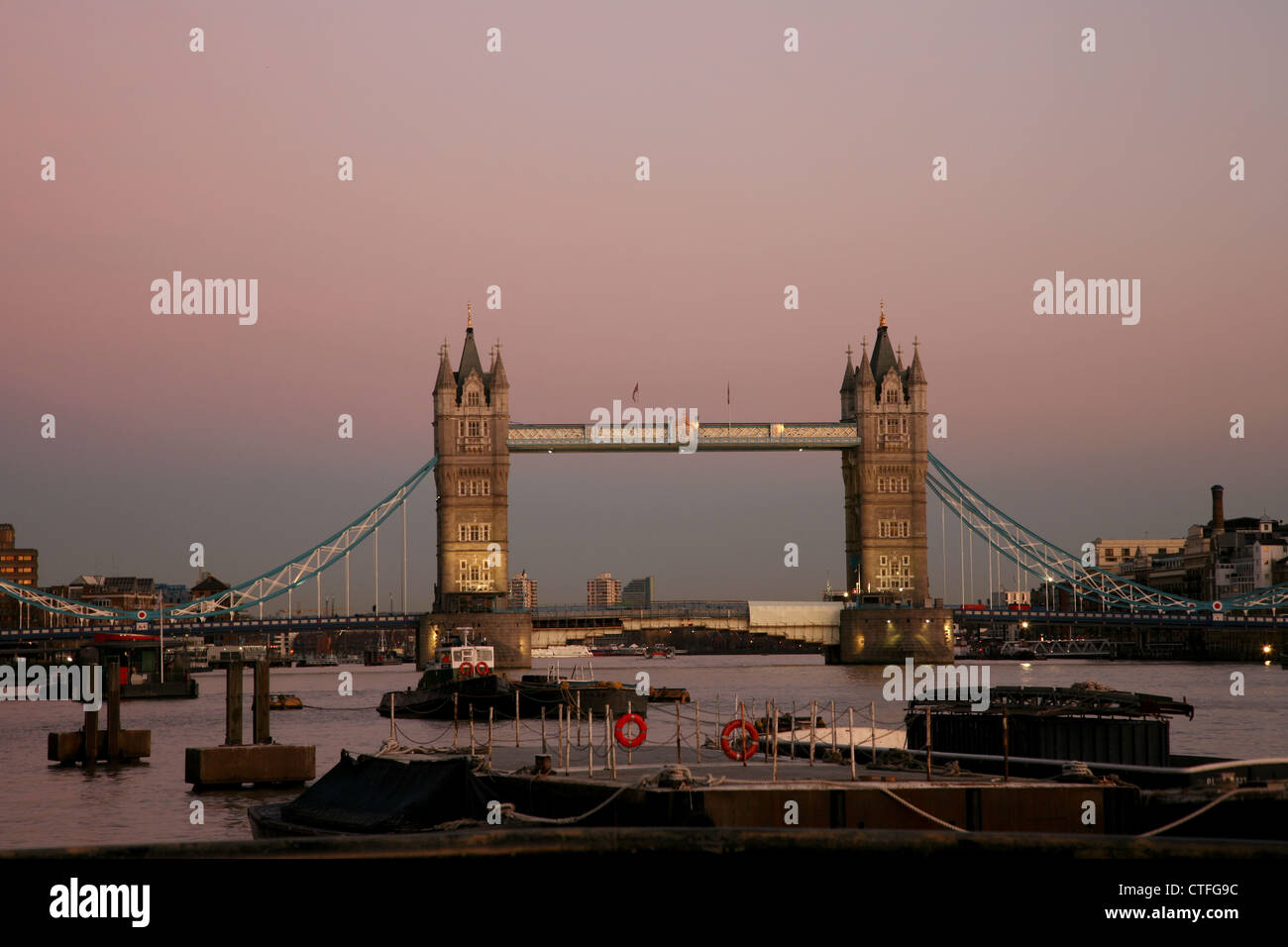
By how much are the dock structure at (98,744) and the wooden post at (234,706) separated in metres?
6.61

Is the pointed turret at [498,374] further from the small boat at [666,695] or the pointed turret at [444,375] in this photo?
the small boat at [666,695]

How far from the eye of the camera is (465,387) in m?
118

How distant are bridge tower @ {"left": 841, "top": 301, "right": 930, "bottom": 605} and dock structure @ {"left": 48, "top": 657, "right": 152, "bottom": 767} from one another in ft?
277

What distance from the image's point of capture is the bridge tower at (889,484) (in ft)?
A: 392

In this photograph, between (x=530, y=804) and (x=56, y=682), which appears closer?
(x=530, y=804)

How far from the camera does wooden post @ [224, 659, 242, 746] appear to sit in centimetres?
3312

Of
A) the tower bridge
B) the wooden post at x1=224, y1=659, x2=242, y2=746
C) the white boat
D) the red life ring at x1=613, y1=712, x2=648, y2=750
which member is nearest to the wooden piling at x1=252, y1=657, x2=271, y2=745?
the wooden post at x1=224, y1=659, x2=242, y2=746

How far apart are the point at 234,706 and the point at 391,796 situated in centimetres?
1685

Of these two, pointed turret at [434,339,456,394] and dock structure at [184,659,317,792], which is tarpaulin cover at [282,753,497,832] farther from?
pointed turret at [434,339,456,394]

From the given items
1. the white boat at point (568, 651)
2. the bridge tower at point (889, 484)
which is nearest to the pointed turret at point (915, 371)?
the bridge tower at point (889, 484)

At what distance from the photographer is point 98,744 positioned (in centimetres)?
3975
